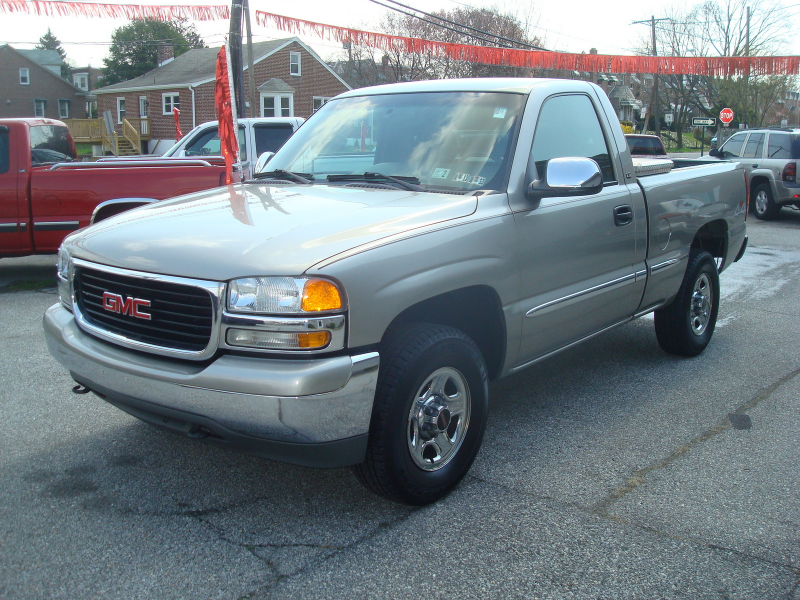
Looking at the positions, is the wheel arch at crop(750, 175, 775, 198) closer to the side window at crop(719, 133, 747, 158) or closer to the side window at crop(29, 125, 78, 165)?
the side window at crop(719, 133, 747, 158)

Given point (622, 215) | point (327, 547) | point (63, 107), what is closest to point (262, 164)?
point (622, 215)

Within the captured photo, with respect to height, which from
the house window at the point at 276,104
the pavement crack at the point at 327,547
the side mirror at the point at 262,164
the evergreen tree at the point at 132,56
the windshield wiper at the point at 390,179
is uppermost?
the evergreen tree at the point at 132,56

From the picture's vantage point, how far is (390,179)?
3.75 m

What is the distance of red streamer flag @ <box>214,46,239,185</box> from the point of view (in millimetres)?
7976

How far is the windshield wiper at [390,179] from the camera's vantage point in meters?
3.65

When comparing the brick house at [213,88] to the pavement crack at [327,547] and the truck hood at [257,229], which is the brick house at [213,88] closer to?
the truck hood at [257,229]

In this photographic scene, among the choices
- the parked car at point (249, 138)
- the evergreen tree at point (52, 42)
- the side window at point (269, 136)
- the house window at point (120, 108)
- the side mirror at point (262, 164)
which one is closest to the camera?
the side mirror at point (262, 164)

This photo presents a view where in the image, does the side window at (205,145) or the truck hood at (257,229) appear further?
the side window at (205,145)

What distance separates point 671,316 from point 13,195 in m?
6.70

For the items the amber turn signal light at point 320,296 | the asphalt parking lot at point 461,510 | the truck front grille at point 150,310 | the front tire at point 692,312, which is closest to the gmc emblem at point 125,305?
the truck front grille at point 150,310

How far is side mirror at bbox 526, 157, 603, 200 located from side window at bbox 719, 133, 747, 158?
13846mm

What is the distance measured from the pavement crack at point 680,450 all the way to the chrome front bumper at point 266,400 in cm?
118

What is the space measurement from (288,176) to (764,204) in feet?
45.3

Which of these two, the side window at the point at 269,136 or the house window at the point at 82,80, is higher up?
the house window at the point at 82,80
